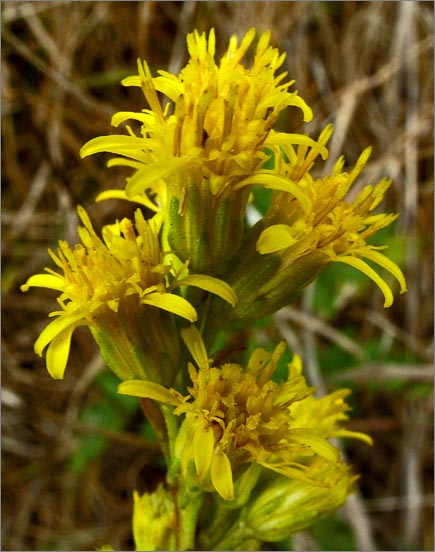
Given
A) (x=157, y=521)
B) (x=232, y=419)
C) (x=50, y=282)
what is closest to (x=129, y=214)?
(x=50, y=282)

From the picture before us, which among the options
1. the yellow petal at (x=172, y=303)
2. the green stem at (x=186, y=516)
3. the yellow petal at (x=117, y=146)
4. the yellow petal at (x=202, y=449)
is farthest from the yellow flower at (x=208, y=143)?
the green stem at (x=186, y=516)

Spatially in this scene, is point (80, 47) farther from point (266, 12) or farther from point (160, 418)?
Result: point (160, 418)

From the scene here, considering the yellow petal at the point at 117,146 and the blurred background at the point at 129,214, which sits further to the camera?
the blurred background at the point at 129,214

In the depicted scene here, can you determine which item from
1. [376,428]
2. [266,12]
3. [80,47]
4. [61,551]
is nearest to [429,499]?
[376,428]

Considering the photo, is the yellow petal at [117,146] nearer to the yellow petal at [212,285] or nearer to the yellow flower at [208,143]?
the yellow flower at [208,143]

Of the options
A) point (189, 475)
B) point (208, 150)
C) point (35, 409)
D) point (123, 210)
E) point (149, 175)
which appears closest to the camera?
point (149, 175)
